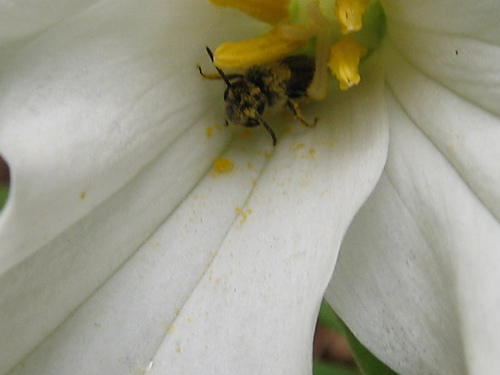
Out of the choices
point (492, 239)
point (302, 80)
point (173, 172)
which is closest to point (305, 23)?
point (302, 80)

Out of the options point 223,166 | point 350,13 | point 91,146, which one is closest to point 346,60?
point 350,13

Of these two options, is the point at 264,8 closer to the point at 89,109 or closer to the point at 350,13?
the point at 350,13

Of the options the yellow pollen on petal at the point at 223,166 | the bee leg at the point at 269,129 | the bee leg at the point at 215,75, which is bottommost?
the yellow pollen on petal at the point at 223,166

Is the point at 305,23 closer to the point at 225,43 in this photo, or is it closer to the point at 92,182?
the point at 225,43

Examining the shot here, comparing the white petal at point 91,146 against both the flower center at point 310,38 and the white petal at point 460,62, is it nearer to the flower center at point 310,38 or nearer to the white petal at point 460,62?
the flower center at point 310,38

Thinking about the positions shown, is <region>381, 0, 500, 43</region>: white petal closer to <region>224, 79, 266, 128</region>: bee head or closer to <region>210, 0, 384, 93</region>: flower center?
<region>210, 0, 384, 93</region>: flower center

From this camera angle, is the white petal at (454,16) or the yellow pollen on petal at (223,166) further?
the yellow pollen on petal at (223,166)

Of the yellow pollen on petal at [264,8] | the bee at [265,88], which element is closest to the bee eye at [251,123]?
the bee at [265,88]
